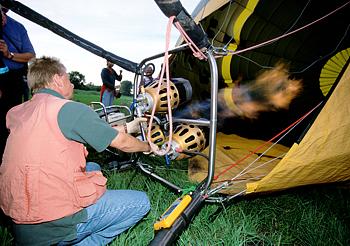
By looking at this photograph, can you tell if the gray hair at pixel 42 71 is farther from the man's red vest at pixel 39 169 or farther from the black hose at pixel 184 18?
the black hose at pixel 184 18

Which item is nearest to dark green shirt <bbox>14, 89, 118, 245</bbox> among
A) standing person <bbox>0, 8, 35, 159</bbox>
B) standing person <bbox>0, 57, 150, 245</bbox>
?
standing person <bbox>0, 57, 150, 245</bbox>

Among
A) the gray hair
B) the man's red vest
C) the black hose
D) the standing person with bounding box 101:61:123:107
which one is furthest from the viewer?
the standing person with bounding box 101:61:123:107

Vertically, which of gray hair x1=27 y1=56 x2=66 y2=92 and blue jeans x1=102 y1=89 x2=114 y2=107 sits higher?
gray hair x1=27 y1=56 x2=66 y2=92

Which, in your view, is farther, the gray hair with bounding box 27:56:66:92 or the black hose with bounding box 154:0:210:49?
the gray hair with bounding box 27:56:66:92

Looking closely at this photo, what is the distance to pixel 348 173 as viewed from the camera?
7.17 ft

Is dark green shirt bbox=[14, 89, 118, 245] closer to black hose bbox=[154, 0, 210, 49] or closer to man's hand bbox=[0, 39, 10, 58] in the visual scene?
black hose bbox=[154, 0, 210, 49]

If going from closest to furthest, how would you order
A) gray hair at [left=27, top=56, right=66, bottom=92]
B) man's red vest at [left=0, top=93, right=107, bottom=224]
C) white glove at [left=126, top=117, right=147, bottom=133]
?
1. man's red vest at [left=0, top=93, right=107, bottom=224]
2. gray hair at [left=27, top=56, right=66, bottom=92]
3. white glove at [left=126, top=117, right=147, bottom=133]

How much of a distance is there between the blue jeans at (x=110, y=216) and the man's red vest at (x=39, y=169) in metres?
0.16

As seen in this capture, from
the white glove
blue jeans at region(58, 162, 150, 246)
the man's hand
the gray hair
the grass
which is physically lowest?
the grass

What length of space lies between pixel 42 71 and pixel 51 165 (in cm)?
51

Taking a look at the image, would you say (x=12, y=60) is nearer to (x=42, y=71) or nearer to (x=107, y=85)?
(x=42, y=71)

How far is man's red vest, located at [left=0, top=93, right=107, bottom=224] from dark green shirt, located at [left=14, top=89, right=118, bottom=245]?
0.03 metres

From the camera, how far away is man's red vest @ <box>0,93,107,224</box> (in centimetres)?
131

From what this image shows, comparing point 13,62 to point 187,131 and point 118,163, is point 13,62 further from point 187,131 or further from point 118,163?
point 187,131
